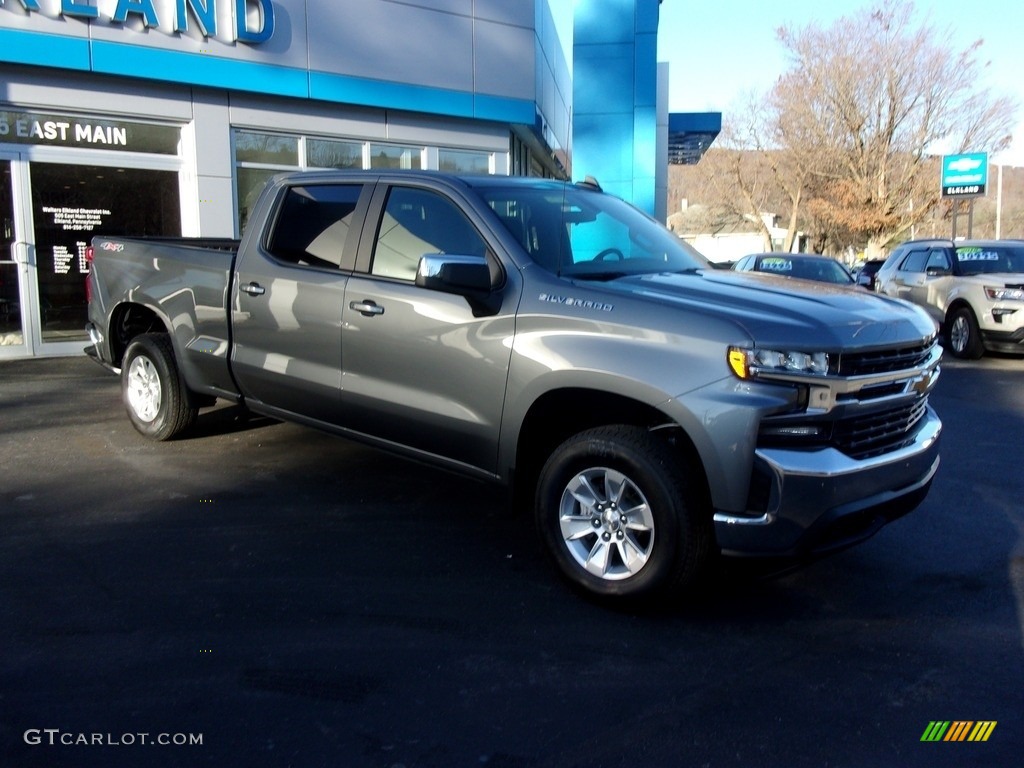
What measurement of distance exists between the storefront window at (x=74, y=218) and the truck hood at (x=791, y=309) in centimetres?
955

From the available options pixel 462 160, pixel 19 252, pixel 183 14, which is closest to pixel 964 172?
pixel 462 160

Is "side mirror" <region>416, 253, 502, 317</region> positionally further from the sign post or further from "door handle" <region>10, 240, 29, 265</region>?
the sign post

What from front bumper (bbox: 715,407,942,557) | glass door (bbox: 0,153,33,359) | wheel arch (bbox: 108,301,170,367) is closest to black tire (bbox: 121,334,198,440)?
wheel arch (bbox: 108,301,170,367)

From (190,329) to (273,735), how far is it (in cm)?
376

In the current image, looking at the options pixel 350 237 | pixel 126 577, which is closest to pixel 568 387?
pixel 350 237

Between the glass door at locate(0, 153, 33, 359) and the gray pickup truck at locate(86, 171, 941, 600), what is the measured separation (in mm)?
6713

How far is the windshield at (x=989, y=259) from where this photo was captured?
13.3m

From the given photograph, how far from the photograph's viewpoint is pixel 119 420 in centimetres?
789

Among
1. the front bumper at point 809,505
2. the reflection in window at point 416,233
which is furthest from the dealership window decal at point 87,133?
the front bumper at point 809,505

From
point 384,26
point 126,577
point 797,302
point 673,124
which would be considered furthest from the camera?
point 673,124

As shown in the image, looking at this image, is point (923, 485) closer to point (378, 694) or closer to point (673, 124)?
point (378, 694)

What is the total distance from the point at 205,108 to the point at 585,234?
30.3 feet

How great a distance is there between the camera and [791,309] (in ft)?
12.8

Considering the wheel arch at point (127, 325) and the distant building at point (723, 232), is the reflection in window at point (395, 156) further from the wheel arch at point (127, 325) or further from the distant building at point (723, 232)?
the distant building at point (723, 232)
